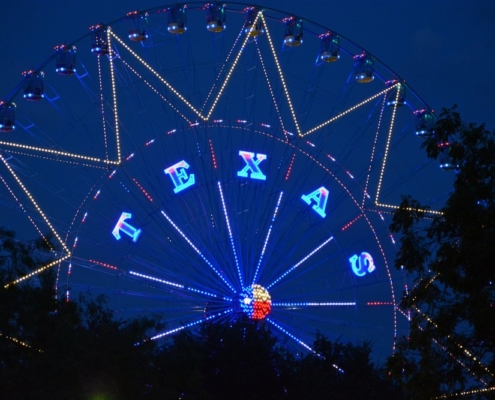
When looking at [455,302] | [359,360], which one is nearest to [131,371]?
[455,302]

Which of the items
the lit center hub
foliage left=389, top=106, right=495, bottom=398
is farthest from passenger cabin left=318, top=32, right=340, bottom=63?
foliage left=389, top=106, right=495, bottom=398

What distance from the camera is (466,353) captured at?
17984mm

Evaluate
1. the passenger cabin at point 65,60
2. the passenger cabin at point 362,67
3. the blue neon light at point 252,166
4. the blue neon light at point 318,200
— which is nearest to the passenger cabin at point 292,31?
the passenger cabin at point 362,67

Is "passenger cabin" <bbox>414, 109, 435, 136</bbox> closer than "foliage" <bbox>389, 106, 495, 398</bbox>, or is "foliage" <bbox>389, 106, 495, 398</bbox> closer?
"foliage" <bbox>389, 106, 495, 398</bbox>

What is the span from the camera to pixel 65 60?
101ft

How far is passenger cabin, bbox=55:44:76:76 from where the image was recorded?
30.6 meters

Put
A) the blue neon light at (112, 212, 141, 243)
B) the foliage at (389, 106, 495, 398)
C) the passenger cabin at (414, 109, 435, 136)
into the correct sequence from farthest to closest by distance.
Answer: the passenger cabin at (414, 109, 435, 136), the blue neon light at (112, 212, 141, 243), the foliage at (389, 106, 495, 398)

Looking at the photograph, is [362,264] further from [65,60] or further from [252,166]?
[65,60]

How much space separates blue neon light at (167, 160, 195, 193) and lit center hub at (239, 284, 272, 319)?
3.21 metres

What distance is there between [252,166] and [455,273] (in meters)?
14.1

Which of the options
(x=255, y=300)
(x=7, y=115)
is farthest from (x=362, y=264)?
(x=7, y=115)

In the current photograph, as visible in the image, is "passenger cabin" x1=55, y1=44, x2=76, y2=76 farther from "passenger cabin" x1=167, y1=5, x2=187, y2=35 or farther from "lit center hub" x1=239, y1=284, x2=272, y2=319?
"lit center hub" x1=239, y1=284, x2=272, y2=319

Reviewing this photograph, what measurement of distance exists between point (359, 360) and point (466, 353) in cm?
2430

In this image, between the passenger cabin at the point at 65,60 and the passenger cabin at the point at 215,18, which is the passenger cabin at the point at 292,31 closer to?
the passenger cabin at the point at 215,18
